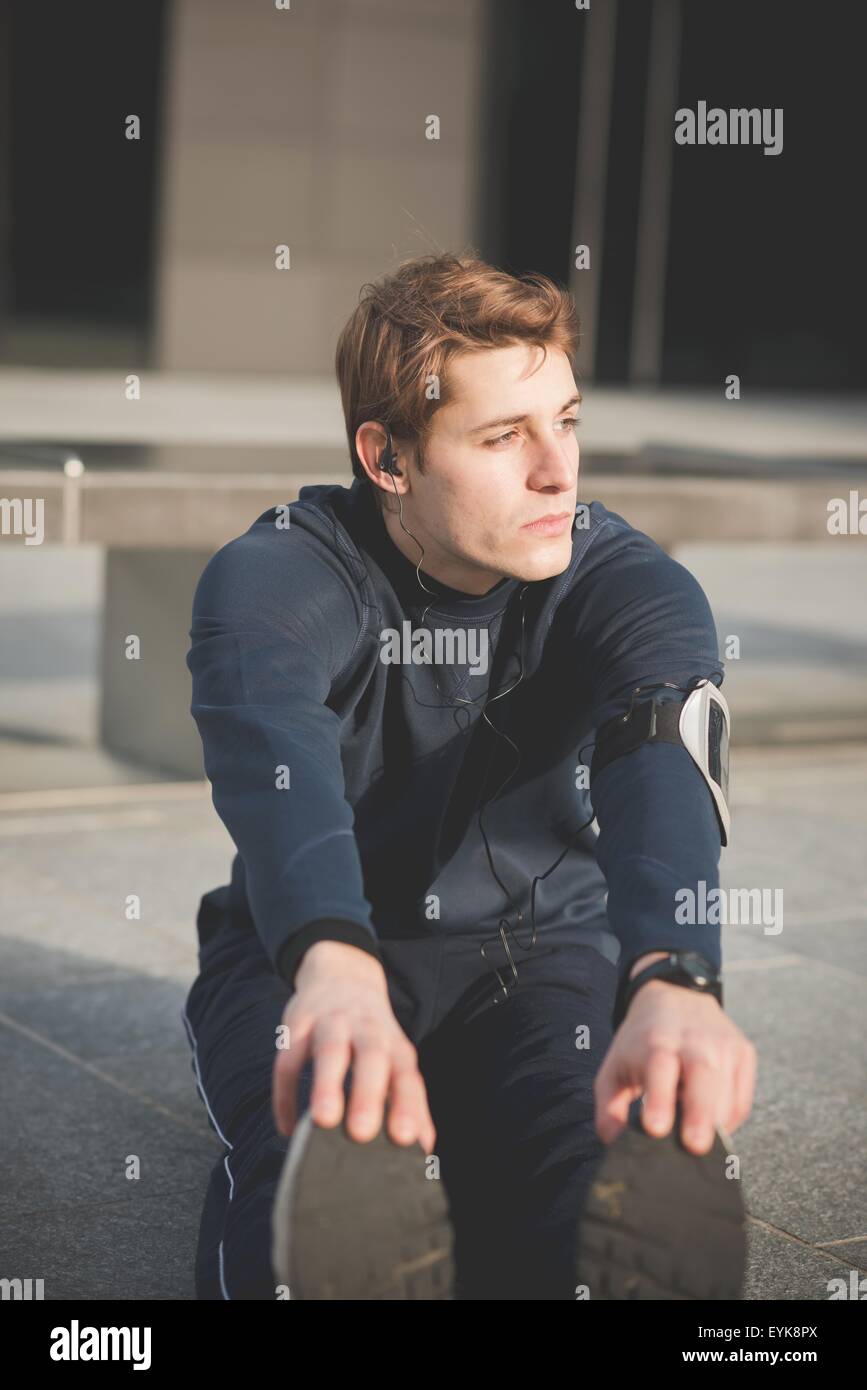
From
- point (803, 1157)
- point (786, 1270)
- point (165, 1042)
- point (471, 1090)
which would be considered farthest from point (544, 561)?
point (165, 1042)

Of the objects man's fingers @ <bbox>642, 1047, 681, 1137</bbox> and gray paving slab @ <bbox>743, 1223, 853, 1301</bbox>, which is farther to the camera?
gray paving slab @ <bbox>743, 1223, 853, 1301</bbox>

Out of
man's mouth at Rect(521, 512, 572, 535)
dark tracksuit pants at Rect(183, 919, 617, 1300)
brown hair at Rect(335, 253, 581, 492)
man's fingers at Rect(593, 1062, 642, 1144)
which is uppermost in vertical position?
brown hair at Rect(335, 253, 581, 492)

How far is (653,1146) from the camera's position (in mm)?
2150

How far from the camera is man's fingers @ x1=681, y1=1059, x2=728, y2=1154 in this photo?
7.02 feet

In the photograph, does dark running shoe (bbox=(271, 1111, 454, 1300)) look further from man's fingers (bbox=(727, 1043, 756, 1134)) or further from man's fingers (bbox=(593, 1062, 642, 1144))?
man's fingers (bbox=(727, 1043, 756, 1134))

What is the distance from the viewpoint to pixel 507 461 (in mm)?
2791

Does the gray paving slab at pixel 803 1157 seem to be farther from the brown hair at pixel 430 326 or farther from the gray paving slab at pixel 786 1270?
the brown hair at pixel 430 326

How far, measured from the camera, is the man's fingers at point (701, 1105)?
2.14 meters

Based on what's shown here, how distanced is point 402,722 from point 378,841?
20 centimetres

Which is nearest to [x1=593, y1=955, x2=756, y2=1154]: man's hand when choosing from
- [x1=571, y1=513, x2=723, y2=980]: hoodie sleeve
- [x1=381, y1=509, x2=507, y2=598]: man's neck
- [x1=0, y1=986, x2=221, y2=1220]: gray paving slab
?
[x1=571, y1=513, x2=723, y2=980]: hoodie sleeve

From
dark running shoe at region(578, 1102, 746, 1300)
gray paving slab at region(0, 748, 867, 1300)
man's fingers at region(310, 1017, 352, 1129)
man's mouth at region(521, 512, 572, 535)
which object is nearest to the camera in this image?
man's fingers at region(310, 1017, 352, 1129)

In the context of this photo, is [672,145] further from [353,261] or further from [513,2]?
[353,261]

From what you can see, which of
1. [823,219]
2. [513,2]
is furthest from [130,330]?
[823,219]

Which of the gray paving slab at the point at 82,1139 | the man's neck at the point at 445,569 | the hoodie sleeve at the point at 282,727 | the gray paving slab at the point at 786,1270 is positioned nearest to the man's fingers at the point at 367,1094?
the hoodie sleeve at the point at 282,727
